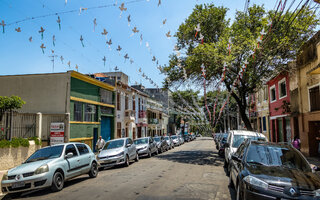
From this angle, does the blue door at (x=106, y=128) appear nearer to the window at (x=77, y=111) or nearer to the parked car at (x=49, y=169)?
the window at (x=77, y=111)

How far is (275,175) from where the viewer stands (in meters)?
5.30

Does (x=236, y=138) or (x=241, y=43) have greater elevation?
(x=241, y=43)

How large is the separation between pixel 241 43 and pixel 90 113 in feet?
47.0

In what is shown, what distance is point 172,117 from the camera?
68062 millimetres

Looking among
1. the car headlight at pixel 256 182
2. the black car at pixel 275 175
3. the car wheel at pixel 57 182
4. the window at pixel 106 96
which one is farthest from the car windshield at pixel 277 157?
the window at pixel 106 96

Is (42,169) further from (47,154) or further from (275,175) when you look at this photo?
(275,175)

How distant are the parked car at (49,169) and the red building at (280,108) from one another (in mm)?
16387

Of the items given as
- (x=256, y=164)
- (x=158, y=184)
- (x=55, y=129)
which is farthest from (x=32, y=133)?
(x=256, y=164)

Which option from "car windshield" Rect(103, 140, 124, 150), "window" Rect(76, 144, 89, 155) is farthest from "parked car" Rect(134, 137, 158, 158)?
"window" Rect(76, 144, 89, 155)

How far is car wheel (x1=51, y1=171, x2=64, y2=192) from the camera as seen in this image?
320 inches

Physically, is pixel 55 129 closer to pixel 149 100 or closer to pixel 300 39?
pixel 300 39

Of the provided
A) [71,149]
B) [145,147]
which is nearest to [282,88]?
[145,147]

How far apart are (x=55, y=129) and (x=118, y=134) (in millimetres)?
13382

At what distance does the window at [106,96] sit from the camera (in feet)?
84.1
